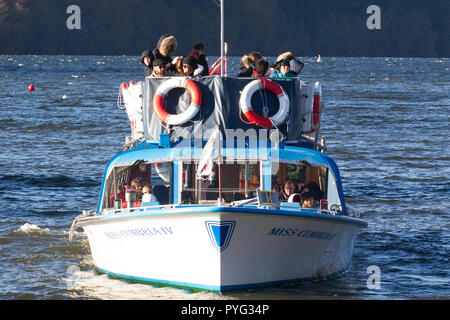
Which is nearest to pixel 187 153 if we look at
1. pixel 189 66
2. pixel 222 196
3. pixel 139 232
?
pixel 222 196

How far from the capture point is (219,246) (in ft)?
47.7

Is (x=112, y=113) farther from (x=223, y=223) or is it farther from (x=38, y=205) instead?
(x=223, y=223)

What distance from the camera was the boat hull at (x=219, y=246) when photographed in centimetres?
1458

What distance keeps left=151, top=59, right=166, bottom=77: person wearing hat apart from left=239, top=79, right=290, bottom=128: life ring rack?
179 cm

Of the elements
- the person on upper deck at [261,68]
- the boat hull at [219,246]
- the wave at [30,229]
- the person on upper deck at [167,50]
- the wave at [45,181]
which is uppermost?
the person on upper deck at [167,50]

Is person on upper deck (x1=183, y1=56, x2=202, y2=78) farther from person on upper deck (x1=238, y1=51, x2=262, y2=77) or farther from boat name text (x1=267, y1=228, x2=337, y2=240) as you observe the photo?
boat name text (x1=267, y1=228, x2=337, y2=240)

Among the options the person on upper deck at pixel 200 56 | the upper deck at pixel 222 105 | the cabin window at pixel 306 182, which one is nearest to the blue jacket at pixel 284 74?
the upper deck at pixel 222 105

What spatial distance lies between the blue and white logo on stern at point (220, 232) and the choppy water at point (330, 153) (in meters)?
1.03

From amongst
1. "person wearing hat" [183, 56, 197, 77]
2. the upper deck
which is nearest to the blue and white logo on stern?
the upper deck

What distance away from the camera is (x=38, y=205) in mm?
25734

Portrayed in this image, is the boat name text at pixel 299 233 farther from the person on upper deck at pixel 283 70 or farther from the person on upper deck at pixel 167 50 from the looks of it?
the person on upper deck at pixel 167 50

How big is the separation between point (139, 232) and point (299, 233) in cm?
265
